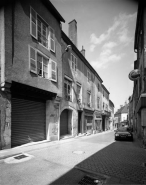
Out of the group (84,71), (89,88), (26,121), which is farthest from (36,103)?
(89,88)

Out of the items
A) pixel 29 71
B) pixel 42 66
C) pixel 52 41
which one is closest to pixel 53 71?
pixel 42 66

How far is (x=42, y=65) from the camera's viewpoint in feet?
31.7

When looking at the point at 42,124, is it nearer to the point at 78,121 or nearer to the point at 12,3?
the point at 78,121

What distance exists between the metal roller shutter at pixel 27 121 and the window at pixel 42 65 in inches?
91.4

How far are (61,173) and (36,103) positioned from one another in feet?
20.0

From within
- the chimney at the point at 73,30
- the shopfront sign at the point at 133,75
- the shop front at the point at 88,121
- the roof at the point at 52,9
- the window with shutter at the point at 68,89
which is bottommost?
the shop front at the point at 88,121

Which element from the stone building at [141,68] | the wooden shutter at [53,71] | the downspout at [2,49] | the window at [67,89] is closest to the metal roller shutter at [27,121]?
the downspout at [2,49]

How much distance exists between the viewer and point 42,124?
32.5 feet

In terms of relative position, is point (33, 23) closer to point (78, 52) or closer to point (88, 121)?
point (78, 52)

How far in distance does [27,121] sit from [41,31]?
24.3 ft

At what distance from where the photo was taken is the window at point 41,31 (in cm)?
891

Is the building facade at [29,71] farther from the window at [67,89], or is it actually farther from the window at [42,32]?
the window at [67,89]

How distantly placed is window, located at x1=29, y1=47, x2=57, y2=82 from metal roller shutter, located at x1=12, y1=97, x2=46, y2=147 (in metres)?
2.32

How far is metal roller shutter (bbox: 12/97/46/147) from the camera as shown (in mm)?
7794
